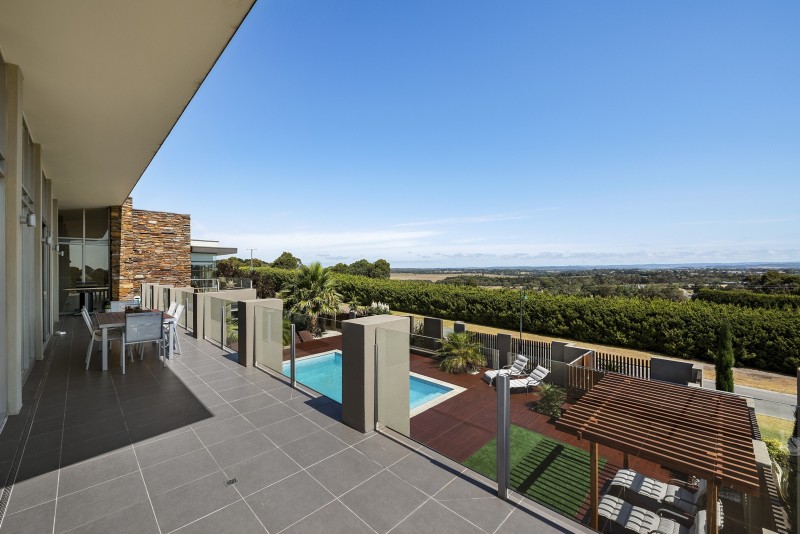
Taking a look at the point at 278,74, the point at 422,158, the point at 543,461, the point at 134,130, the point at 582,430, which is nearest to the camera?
the point at 582,430

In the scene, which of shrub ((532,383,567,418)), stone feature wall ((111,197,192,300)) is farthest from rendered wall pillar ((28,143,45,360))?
A: stone feature wall ((111,197,192,300))

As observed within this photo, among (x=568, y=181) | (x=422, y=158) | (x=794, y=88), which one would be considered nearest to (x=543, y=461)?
(x=794, y=88)

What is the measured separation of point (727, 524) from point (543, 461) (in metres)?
1.05

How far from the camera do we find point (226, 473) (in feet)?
9.44

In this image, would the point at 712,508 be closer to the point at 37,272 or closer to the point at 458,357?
the point at 458,357

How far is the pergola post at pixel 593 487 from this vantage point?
7.36 ft

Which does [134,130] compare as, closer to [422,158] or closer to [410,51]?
[410,51]

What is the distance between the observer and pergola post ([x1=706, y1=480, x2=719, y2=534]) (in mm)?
1819

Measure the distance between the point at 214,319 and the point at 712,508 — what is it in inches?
337

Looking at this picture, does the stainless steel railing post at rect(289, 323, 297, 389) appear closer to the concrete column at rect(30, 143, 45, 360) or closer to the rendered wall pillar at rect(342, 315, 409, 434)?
the rendered wall pillar at rect(342, 315, 409, 434)

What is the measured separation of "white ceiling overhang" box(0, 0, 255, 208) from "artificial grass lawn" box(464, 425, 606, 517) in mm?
4214

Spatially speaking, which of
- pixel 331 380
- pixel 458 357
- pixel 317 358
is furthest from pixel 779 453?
pixel 317 358

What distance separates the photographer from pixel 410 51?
14.0 m

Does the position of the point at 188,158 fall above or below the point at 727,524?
above
